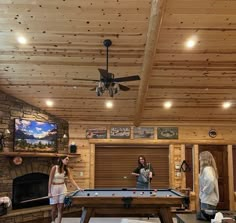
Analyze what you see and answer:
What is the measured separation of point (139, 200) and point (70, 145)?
3.96 metres

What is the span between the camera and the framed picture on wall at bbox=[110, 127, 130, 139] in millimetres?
9531

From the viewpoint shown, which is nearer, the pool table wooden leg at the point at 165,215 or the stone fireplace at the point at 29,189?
the pool table wooden leg at the point at 165,215

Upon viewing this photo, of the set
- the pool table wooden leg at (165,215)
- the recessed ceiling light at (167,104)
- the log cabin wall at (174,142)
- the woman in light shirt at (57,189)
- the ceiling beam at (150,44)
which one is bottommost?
the pool table wooden leg at (165,215)

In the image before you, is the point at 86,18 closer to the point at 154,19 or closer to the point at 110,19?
the point at 110,19

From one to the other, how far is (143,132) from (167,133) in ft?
2.08

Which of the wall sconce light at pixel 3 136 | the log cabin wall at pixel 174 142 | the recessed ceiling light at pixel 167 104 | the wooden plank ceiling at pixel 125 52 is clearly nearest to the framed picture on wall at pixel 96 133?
the log cabin wall at pixel 174 142

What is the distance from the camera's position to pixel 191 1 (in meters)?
5.02

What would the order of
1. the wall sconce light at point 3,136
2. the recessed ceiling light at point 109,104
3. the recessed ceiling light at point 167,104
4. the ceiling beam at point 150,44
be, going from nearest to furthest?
the ceiling beam at point 150,44 → the wall sconce light at point 3,136 → the recessed ceiling light at point 167,104 → the recessed ceiling light at point 109,104

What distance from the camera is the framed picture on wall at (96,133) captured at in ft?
31.3

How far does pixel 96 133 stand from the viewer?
955cm

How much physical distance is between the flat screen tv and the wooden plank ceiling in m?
0.49

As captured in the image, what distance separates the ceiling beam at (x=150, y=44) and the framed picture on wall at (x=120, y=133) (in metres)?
1.78

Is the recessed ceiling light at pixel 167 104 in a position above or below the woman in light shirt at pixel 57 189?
above

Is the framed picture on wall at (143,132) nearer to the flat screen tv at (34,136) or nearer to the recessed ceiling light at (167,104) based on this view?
the recessed ceiling light at (167,104)
